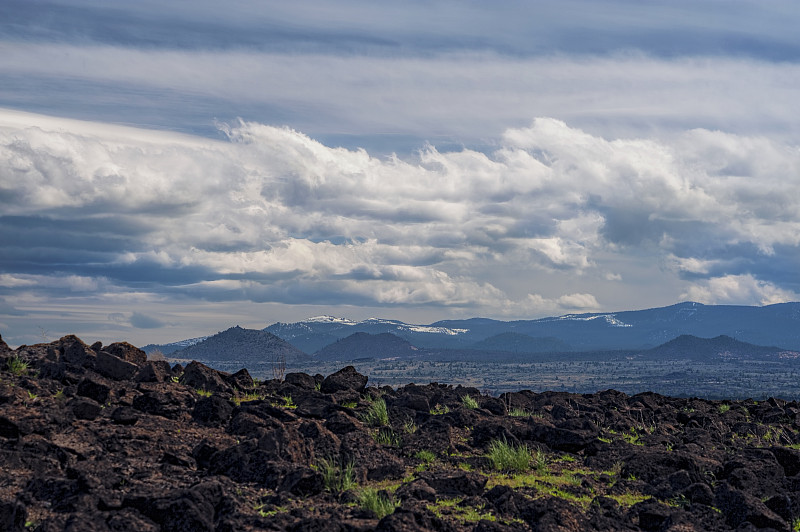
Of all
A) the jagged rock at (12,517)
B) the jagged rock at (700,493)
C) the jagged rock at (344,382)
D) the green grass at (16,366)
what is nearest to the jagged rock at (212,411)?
the green grass at (16,366)

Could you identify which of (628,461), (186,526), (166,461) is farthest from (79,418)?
(628,461)

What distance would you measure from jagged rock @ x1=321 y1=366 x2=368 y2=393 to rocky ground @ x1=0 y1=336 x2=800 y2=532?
41 cm

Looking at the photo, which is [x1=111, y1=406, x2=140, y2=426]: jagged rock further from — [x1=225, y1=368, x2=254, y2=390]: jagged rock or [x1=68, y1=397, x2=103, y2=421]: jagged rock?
[x1=225, y1=368, x2=254, y2=390]: jagged rock

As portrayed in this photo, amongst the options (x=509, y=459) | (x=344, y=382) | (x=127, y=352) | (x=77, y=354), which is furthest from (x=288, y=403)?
(x=509, y=459)

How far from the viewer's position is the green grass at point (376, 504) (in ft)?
44.4

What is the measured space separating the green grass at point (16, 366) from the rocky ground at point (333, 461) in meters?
0.06

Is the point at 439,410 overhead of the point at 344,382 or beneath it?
beneath

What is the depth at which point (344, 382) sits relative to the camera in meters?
27.6

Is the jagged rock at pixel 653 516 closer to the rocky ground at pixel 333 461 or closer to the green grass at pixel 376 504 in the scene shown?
the rocky ground at pixel 333 461

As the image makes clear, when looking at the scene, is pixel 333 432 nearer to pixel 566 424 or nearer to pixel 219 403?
pixel 219 403

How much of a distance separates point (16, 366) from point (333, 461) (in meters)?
10.3

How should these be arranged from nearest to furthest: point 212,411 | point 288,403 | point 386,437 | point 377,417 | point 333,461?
point 333,461
point 212,411
point 386,437
point 377,417
point 288,403

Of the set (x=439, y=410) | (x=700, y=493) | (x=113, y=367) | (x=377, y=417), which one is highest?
(x=113, y=367)

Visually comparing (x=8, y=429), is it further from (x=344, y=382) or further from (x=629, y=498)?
(x=344, y=382)
